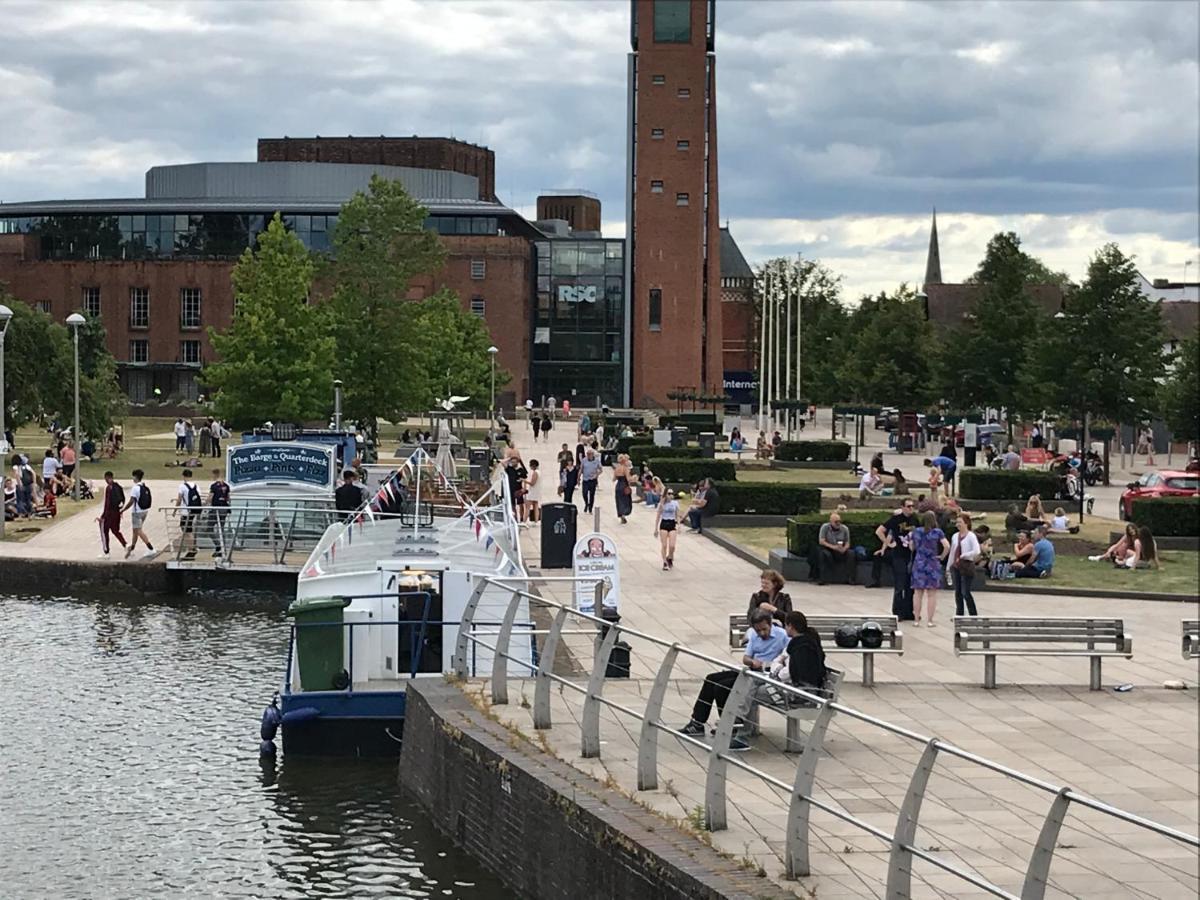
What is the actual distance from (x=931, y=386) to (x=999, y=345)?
4350 mm

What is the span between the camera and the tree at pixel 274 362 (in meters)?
56.2

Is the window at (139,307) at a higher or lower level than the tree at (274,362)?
higher

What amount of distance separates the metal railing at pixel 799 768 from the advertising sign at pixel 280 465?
760 inches

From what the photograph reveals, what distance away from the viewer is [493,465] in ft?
193

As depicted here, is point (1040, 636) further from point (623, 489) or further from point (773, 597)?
point (623, 489)

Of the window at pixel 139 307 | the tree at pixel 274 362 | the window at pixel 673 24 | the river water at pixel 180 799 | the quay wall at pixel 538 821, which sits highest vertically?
the window at pixel 673 24

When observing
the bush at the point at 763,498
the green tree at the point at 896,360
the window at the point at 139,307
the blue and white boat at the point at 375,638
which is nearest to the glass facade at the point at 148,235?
the window at the point at 139,307

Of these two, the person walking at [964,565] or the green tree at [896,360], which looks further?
the green tree at [896,360]

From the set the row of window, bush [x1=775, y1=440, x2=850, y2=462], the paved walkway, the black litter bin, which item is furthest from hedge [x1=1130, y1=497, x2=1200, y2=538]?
the row of window

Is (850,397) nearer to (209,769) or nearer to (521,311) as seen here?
(521,311)

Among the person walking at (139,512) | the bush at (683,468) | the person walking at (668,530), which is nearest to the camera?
the person walking at (668,530)

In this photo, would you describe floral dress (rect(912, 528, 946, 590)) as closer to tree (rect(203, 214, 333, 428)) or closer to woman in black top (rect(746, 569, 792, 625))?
woman in black top (rect(746, 569, 792, 625))

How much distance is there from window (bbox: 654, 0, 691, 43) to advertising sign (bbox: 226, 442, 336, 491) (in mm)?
86182

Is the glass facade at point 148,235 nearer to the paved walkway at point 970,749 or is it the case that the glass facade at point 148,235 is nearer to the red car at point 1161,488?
the red car at point 1161,488
